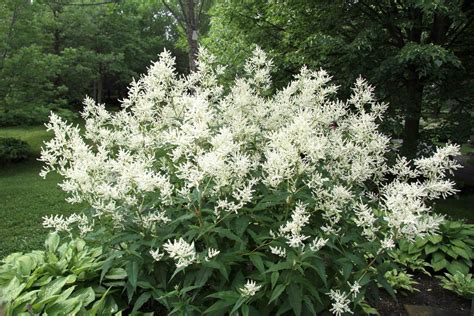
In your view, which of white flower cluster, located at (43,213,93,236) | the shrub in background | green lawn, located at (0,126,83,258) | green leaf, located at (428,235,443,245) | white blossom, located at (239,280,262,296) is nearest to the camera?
white blossom, located at (239,280,262,296)

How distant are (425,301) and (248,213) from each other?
2.64 m

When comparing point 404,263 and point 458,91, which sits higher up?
point 458,91

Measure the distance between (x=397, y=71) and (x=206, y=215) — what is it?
13.5 ft

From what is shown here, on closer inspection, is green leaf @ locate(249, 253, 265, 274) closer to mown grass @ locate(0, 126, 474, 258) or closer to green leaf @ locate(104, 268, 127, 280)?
green leaf @ locate(104, 268, 127, 280)

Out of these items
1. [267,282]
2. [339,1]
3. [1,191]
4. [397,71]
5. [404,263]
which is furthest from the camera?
[1,191]

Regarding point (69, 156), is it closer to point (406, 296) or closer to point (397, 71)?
point (406, 296)

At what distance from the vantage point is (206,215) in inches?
114

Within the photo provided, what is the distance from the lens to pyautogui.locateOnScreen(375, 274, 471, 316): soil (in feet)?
13.5

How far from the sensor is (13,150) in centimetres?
1252

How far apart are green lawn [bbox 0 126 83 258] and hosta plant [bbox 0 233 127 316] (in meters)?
2.39

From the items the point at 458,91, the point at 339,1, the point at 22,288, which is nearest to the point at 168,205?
the point at 22,288

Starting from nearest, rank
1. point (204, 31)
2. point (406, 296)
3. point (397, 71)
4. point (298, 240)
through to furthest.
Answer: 1. point (298, 240)
2. point (406, 296)
3. point (397, 71)
4. point (204, 31)

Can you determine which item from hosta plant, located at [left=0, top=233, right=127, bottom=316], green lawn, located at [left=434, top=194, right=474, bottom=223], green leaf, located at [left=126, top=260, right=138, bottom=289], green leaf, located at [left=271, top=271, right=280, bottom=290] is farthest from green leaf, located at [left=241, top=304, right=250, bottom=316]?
green lawn, located at [left=434, top=194, right=474, bottom=223]

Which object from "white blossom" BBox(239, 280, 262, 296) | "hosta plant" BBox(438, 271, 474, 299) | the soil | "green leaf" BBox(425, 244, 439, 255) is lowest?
the soil
